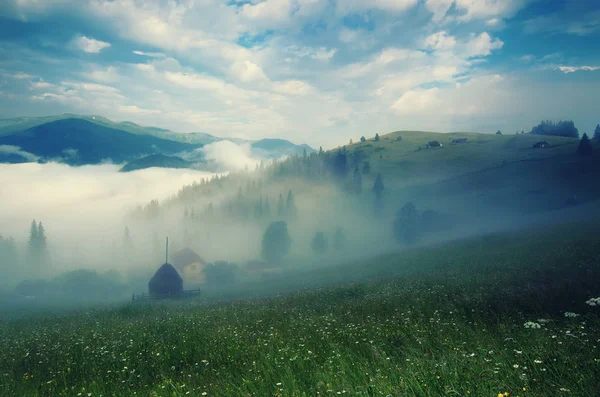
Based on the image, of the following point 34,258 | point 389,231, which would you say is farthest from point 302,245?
point 34,258

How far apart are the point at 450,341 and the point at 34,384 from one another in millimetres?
9661

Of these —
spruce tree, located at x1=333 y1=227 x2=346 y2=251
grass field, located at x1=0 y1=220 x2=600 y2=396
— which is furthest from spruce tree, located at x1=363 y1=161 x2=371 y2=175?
grass field, located at x1=0 y1=220 x2=600 y2=396

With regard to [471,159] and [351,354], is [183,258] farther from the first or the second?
[471,159]

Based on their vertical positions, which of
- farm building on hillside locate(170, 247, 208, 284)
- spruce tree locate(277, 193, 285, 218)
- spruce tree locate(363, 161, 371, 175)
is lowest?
farm building on hillside locate(170, 247, 208, 284)

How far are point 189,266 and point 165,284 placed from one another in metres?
36.2

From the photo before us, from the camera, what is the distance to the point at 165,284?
60781mm

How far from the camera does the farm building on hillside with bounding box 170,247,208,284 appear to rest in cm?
9495

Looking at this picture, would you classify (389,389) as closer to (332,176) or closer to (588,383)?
(588,383)

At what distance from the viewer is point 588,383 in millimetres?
4617

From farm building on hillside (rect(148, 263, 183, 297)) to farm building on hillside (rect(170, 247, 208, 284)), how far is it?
108ft

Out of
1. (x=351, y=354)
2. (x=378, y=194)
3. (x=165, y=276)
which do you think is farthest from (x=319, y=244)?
(x=351, y=354)

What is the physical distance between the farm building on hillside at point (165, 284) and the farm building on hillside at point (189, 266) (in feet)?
108

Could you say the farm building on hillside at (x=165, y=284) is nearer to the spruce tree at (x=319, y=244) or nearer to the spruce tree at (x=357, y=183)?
the spruce tree at (x=319, y=244)

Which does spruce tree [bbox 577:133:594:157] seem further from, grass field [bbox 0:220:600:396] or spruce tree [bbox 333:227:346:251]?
grass field [bbox 0:220:600:396]
